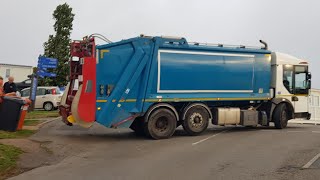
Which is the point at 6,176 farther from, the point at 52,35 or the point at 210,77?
the point at 52,35

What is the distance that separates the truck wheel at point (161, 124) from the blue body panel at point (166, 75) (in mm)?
383

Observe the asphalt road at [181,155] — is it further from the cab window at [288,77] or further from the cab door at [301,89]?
the cab window at [288,77]

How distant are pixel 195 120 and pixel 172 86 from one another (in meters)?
1.54

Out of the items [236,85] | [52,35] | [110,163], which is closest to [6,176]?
[110,163]

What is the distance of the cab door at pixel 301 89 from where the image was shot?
18734mm

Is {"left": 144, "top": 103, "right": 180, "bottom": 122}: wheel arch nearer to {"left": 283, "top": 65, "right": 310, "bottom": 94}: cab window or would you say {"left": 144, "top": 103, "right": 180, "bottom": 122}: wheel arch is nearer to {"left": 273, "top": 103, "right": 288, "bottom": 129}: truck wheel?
{"left": 273, "top": 103, "right": 288, "bottom": 129}: truck wheel

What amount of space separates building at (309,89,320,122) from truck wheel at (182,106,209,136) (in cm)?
1398

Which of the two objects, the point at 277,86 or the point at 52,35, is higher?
the point at 52,35

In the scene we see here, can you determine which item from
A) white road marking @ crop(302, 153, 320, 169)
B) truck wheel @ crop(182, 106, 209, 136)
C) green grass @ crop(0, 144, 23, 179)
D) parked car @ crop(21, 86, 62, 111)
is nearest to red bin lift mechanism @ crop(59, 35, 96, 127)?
green grass @ crop(0, 144, 23, 179)

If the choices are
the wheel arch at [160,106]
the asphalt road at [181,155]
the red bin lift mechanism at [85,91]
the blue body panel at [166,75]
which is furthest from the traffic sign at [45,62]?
the wheel arch at [160,106]

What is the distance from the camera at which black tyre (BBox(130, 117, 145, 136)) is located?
50.2 ft

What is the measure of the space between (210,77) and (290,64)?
4538mm

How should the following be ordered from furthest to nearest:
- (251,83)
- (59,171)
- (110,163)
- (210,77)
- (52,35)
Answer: (52,35), (251,83), (210,77), (110,163), (59,171)

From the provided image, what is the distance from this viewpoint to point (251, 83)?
17.4m
